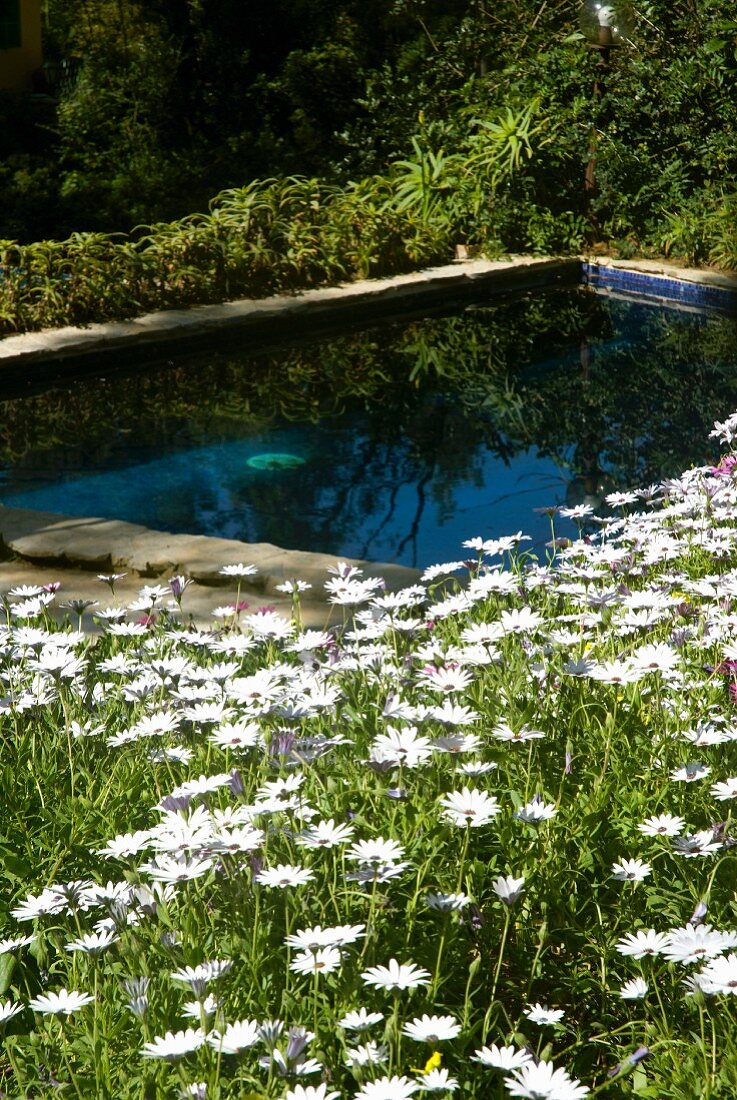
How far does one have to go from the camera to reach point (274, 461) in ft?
21.5

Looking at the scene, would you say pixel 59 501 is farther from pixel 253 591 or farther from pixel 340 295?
pixel 340 295

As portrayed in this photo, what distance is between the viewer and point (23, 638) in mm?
2100

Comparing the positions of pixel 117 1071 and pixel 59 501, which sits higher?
pixel 117 1071

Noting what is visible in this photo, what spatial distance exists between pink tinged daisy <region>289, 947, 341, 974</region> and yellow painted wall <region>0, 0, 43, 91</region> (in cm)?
1543

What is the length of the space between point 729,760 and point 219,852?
0.96 m

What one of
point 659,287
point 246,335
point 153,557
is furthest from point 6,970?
point 659,287

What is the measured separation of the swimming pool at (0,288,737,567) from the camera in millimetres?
5859

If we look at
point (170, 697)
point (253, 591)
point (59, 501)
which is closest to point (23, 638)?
point (170, 697)

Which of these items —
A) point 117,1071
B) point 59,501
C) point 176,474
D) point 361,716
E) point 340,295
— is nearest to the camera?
point 117,1071

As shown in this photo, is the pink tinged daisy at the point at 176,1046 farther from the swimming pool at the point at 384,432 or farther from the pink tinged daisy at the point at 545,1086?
the swimming pool at the point at 384,432

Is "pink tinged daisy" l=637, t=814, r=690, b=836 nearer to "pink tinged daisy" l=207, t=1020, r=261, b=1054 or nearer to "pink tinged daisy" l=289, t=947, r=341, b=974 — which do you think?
"pink tinged daisy" l=289, t=947, r=341, b=974

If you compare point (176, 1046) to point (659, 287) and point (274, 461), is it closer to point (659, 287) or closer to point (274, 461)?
point (274, 461)

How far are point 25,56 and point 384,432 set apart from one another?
10.6m

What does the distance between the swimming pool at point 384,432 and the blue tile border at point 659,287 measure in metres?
0.49
